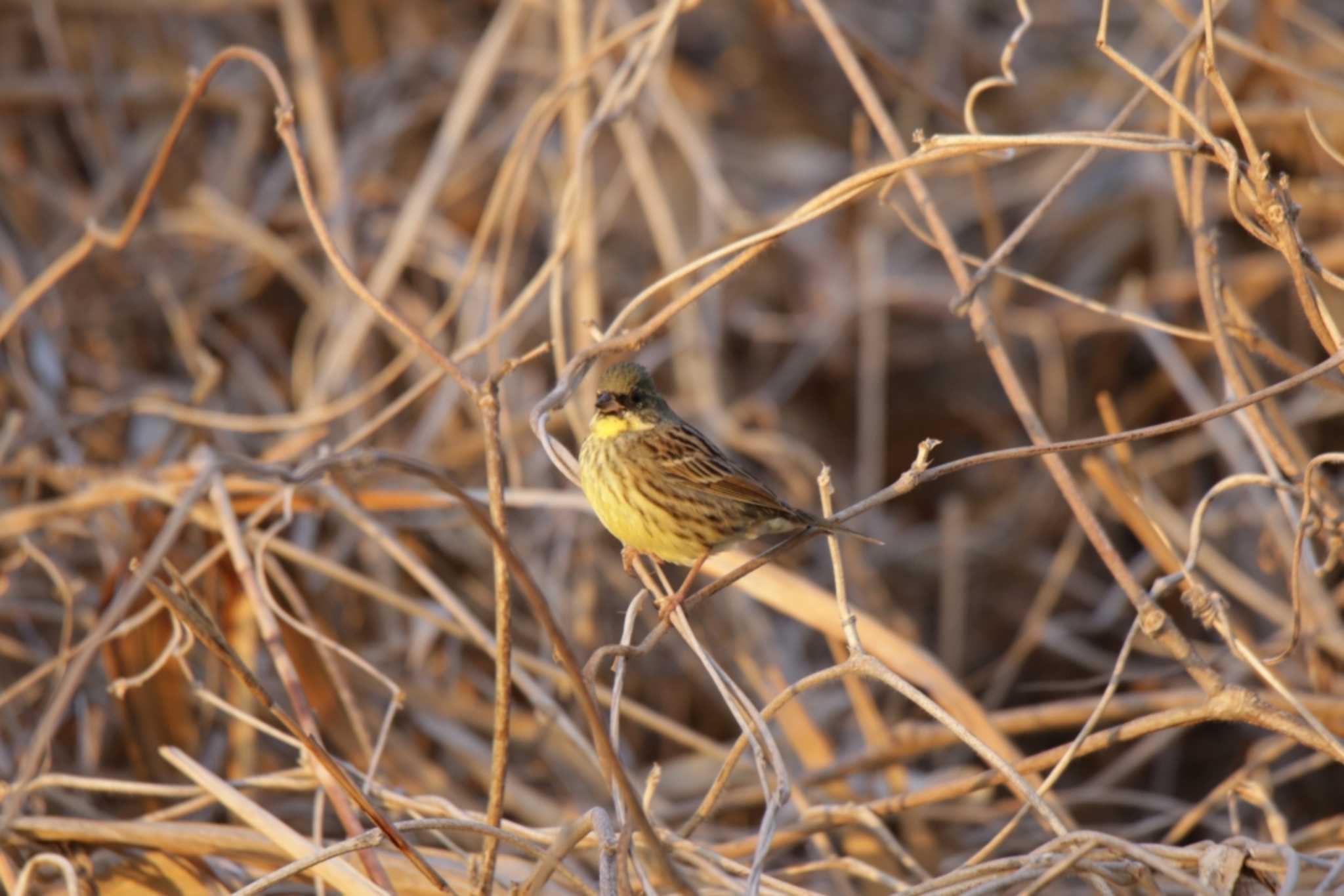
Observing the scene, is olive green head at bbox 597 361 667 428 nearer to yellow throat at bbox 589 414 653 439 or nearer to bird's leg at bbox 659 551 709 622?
yellow throat at bbox 589 414 653 439

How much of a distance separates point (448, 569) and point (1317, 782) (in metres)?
2.84

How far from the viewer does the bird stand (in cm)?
282

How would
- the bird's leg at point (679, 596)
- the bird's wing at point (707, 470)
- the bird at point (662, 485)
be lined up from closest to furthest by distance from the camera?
the bird's leg at point (679, 596) → the bird at point (662, 485) → the bird's wing at point (707, 470)

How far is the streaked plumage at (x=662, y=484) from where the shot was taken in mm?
2828

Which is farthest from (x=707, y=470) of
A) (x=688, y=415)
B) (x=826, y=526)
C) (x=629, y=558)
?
(x=688, y=415)

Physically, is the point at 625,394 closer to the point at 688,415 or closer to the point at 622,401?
the point at 622,401

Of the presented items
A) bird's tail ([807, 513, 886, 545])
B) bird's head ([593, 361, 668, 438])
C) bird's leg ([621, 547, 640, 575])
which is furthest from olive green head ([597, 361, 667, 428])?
bird's tail ([807, 513, 886, 545])

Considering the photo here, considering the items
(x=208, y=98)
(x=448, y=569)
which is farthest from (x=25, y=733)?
(x=208, y=98)

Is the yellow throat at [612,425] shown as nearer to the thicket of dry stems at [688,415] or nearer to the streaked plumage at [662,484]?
the streaked plumage at [662,484]

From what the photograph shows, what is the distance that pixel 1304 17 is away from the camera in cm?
511

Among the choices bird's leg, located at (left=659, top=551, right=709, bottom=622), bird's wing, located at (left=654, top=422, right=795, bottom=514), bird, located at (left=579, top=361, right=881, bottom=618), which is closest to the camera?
bird's leg, located at (left=659, top=551, right=709, bottom=622)

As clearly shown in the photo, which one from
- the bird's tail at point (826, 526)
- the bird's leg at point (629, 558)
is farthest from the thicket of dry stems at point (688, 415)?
the bird's leg at point (629, 558)

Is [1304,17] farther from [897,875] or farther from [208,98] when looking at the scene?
[208,98]

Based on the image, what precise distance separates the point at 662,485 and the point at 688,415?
72.1 inches
